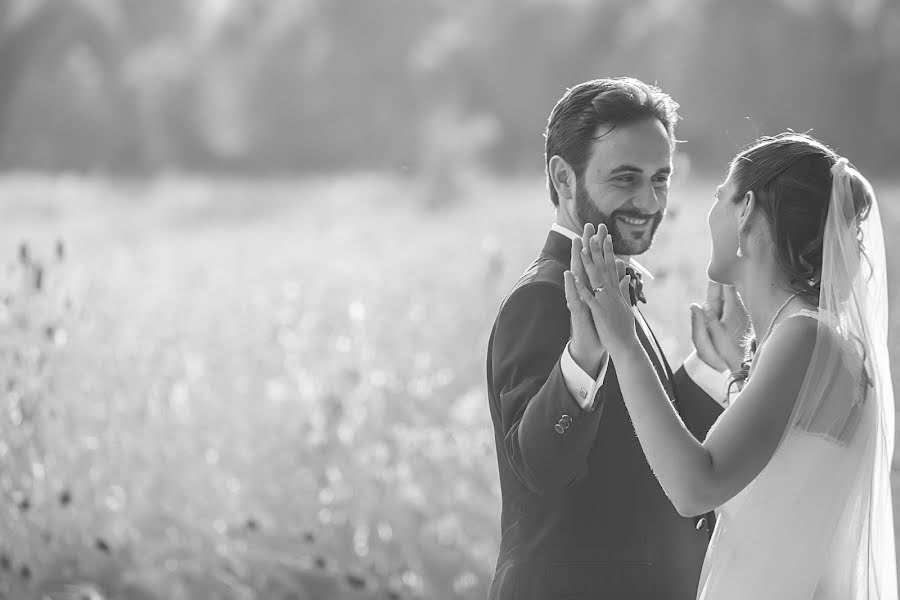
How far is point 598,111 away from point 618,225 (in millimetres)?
201

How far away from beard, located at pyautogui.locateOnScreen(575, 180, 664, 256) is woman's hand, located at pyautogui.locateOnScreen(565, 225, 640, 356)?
9.3 inches

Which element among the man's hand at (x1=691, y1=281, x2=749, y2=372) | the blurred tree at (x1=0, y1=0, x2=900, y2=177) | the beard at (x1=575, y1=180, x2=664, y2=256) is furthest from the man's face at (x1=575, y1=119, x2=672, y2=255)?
the blurred tree at (x1=0, y1=0, x2=900, y2=177)

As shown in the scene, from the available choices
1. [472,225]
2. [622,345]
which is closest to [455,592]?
[622,345]

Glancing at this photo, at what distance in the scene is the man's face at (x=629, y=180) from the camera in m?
1.88

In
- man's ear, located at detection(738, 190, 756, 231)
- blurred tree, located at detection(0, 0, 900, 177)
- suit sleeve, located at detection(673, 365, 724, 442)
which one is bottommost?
suit sleeve, located at detection(673, 365, 724, 442)

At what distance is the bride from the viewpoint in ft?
5.82

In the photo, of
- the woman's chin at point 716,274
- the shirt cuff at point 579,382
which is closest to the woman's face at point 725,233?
the woman's chin at point 716,274

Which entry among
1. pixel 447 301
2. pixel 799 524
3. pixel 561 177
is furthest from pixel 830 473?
pixel 447 301

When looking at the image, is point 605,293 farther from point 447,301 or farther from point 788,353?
point 447,301

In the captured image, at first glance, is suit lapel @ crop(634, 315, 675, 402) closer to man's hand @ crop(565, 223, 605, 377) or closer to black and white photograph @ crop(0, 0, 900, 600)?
black and white photograph @ crop(0, 0, 900, 600)

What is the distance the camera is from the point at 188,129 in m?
10.4

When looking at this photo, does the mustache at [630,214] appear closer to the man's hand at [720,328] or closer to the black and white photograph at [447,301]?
the black and white photograph at [447,301]

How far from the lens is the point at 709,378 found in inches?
84.4

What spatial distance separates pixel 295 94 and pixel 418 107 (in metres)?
1.28
